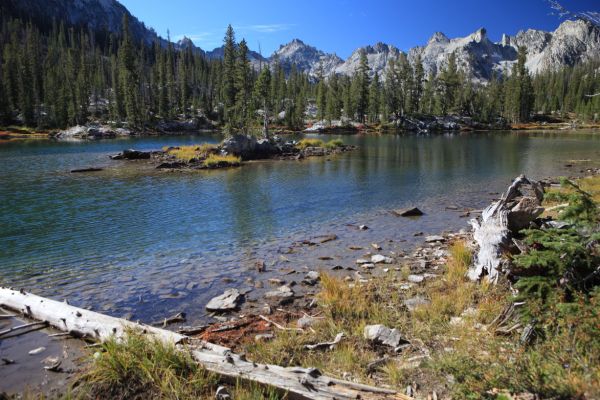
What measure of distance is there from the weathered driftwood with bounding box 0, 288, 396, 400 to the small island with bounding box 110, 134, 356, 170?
3710 cm

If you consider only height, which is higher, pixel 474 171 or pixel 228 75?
pixel 228 75

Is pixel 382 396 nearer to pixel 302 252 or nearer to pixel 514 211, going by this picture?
pixel 514 211

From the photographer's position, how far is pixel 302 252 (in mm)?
16109

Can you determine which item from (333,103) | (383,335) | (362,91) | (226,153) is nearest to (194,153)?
(226,153)

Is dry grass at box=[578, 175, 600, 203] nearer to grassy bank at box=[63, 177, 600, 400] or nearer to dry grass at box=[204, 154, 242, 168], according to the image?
grassy bank at box=[63, 177, 600, 400]

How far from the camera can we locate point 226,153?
51.8m

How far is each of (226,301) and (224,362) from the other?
4.90 m

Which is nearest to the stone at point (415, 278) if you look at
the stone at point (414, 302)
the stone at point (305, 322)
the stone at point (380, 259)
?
the stone at point (414, 302)

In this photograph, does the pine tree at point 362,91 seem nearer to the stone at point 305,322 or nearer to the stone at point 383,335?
the stone at point 305,322

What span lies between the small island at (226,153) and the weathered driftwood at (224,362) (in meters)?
37.1

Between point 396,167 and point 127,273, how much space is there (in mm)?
36854

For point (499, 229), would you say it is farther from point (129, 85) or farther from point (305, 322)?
point (129, 85)

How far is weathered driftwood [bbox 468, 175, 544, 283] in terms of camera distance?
1013cm

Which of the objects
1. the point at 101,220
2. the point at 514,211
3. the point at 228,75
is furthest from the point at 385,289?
the point at 228,75
